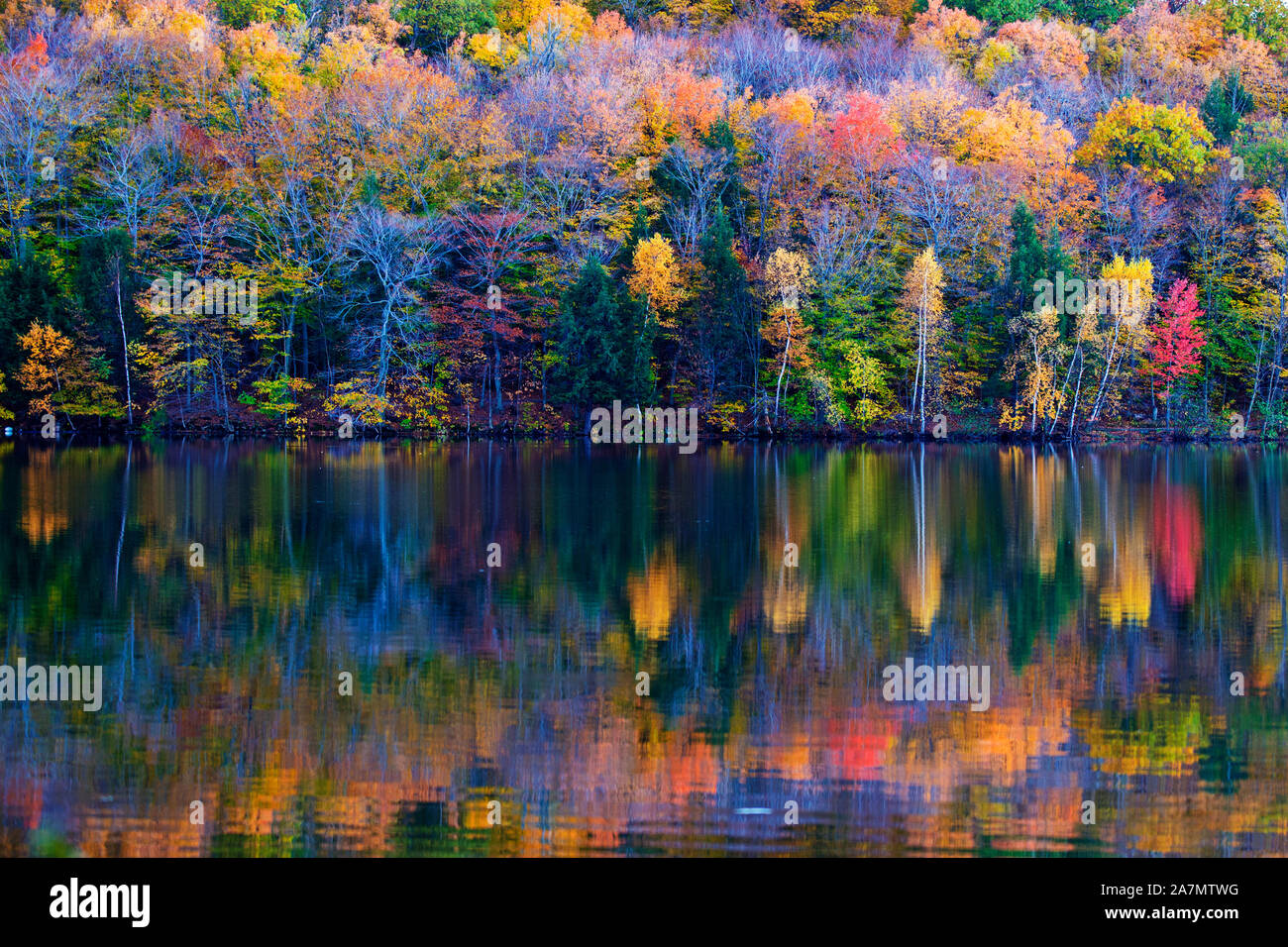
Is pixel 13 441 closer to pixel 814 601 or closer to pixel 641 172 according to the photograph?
pixel 641 172

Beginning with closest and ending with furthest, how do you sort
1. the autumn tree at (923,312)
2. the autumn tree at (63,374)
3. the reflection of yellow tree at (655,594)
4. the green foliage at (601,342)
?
the reflection of yellow tree at (655,594) → the autumn tree at (63,374) → the green foliage at (601,342) → the autumn tree at (923,312)

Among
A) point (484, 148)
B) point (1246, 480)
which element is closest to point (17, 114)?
point (484, 148)

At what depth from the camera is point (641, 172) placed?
57406mm

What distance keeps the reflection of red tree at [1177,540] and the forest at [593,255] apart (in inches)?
988

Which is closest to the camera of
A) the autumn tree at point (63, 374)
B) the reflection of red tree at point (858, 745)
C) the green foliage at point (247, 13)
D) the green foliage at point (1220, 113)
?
the reflection of red tree at point (858, 745)

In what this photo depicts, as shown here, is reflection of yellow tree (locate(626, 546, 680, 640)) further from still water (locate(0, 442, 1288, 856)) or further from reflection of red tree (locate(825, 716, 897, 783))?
reflection of red tree (locate(825, 716, 897, 783))

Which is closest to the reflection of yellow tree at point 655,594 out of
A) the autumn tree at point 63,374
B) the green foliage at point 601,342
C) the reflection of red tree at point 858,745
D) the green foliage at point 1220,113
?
the reflection of red tree at point 858,745

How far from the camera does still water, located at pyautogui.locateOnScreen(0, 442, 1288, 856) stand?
31.0 feet

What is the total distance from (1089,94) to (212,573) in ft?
215

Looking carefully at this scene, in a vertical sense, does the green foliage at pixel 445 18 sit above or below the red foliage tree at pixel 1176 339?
above

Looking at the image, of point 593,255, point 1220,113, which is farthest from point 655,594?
point 1220,113

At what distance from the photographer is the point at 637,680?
1319 cm

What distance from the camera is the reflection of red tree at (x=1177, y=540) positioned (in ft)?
61.6

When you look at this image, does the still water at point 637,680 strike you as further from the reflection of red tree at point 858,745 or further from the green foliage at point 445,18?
the green foliage at point 445,18
